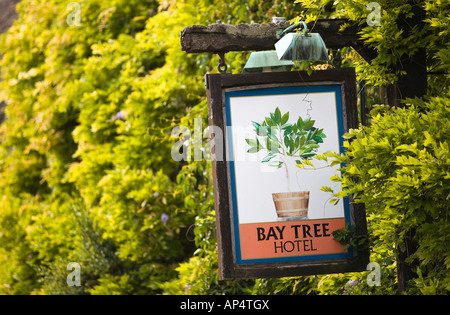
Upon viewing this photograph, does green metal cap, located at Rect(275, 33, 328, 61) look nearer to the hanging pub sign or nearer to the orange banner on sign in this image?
the hanging pub sign

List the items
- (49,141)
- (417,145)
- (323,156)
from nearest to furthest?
(417,145) < (323,156) < (49,141)

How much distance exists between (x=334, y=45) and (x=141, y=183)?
3693 mm

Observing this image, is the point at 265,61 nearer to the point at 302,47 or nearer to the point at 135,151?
the point at 302,47

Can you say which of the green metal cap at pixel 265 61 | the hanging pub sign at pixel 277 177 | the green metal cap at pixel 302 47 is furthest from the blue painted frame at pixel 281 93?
the green metal cap at pixel 265 61

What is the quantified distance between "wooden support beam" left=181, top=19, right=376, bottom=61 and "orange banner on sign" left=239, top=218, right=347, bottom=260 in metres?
0.91

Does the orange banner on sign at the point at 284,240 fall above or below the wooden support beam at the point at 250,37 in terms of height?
below

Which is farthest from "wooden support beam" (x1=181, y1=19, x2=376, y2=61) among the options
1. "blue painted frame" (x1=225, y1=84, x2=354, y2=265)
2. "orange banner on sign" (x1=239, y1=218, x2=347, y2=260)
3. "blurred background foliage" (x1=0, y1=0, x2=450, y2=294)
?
"orange banner on sign" (x1=239, y1=218, x2=347, y2=260)

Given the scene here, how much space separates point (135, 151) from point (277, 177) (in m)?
3.78

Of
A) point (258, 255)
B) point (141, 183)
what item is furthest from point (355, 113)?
point (141, 183)

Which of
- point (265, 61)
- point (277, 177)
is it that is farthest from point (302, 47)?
point (277, 177)

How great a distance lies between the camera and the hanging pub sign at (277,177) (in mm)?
3148

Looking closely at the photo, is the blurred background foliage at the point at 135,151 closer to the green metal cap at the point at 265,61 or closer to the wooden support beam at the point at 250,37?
the wooden support beam at the point at 250,37

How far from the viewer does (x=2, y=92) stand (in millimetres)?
9680
